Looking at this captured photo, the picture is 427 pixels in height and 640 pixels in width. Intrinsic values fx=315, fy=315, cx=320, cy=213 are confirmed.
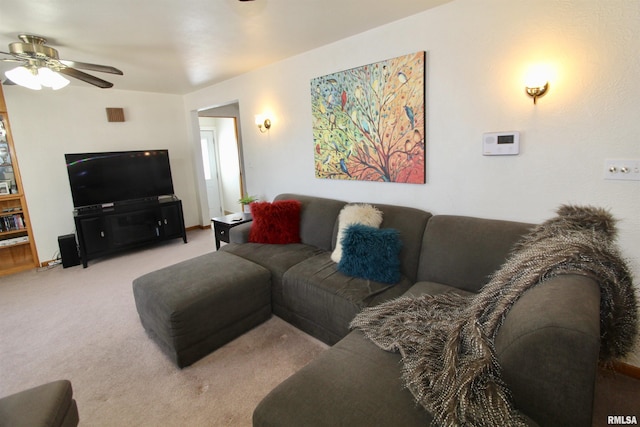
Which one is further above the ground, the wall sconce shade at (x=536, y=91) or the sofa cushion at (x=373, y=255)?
the wall sconce shade at (x=536, y=91)

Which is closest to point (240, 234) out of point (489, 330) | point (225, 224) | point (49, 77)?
point (225, 224)

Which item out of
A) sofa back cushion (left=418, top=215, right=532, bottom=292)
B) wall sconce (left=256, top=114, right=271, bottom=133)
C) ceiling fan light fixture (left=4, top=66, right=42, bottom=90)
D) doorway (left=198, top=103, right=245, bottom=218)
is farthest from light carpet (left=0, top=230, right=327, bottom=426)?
doorway (left=198, top=103, right=245, bottom=218)

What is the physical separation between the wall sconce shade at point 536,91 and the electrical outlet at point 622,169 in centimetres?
52

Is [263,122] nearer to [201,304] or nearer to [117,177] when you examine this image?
[117,177]

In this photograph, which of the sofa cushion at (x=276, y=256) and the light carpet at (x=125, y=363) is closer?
the light carpet at (x=125, y=363)

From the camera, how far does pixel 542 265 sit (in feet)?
4.08

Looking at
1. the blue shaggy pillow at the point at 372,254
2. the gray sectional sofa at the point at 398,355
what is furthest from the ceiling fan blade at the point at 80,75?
the blue shaggy pillow at the point at 372,254

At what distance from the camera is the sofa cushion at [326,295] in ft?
6.60

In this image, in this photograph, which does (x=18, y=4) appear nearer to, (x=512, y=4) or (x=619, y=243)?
(x=512, y=4)

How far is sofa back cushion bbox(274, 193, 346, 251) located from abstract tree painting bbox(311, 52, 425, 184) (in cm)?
32

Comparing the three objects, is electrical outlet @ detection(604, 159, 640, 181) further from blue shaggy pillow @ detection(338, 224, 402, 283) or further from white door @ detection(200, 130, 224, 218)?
white door @ detection(200, 130, 224, 218)

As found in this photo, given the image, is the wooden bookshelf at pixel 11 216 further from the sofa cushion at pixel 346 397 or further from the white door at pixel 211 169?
the sofa cushion at pixel 346 397

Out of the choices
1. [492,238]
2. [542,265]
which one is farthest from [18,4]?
[492,238]

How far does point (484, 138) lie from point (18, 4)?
3.00 meters
